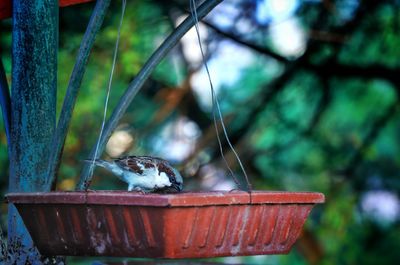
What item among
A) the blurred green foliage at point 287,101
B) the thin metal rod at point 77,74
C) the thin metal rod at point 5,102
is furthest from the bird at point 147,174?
Answer: the blurred green foliage at point 287,101

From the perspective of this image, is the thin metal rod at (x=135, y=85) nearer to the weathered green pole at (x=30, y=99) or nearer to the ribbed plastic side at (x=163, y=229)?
the weathered green pole at (x=30, y=99)

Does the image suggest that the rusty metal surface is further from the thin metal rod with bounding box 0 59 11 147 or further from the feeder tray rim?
the thin metal rod with bounding box 0 59 11 147

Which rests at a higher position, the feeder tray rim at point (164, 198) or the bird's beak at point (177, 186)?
the bird's beak at point (177, 186)

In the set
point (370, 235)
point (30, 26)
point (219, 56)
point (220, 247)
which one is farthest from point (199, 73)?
point (220, 247)

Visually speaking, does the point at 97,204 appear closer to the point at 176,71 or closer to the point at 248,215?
the point at 248,215

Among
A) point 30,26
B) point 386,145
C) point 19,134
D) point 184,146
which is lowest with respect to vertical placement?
point 19,134

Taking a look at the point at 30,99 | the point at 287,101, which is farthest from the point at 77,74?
the point at 287,101

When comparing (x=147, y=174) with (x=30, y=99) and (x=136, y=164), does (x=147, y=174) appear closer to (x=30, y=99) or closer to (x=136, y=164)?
(x=136, y=164)
